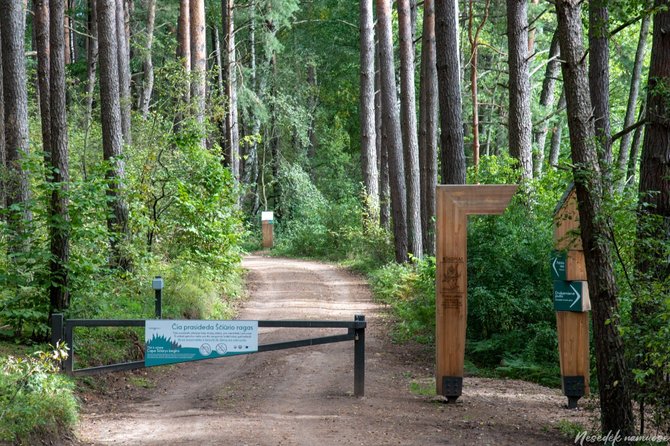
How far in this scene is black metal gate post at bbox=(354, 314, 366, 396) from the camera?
10.2 metres

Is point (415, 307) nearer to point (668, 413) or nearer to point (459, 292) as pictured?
point (459, 292)

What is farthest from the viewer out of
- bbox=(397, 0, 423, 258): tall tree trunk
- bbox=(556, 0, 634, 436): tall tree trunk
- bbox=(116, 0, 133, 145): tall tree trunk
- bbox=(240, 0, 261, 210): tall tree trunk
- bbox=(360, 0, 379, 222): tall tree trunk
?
bbox=(240, 0, 261, 210): tall tree trunk

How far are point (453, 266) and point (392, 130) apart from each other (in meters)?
13.9

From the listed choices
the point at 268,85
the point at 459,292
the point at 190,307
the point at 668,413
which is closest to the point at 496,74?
the point at 268,85

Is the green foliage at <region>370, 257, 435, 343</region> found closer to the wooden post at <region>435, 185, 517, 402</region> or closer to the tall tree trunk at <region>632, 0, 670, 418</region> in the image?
the wooden post at <region>435, 185, 517, 402</region>

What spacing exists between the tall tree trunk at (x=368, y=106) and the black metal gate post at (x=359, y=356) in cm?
1755

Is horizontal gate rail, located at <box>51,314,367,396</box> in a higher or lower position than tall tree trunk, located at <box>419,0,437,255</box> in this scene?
lower

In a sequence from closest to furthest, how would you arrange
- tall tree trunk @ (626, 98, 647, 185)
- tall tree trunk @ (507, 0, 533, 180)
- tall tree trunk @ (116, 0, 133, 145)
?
tall tree trunk @ (626, 98, 647, 185) → tall tree trunk @ (507, 0, 533, 180) → tall tree trunk @ (116, 0, 133, 145)

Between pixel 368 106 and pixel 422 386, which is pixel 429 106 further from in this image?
pixel 422 386

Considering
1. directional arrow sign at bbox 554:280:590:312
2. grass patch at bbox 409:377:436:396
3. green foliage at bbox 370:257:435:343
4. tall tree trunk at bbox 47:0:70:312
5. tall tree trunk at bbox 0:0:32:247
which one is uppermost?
tall tree trunk at bbox 0:0:32:247

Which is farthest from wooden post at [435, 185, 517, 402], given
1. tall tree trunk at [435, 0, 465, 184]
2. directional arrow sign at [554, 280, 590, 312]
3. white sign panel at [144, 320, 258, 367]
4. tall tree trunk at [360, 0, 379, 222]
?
tall tree trunk at [360, 0, 379, 222]

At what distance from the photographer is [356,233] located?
30594mm

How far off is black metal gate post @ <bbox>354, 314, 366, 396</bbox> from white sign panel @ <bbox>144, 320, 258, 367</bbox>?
124 cm

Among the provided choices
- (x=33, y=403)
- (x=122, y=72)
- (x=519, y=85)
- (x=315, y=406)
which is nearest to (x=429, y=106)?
(x=519, y=85)
